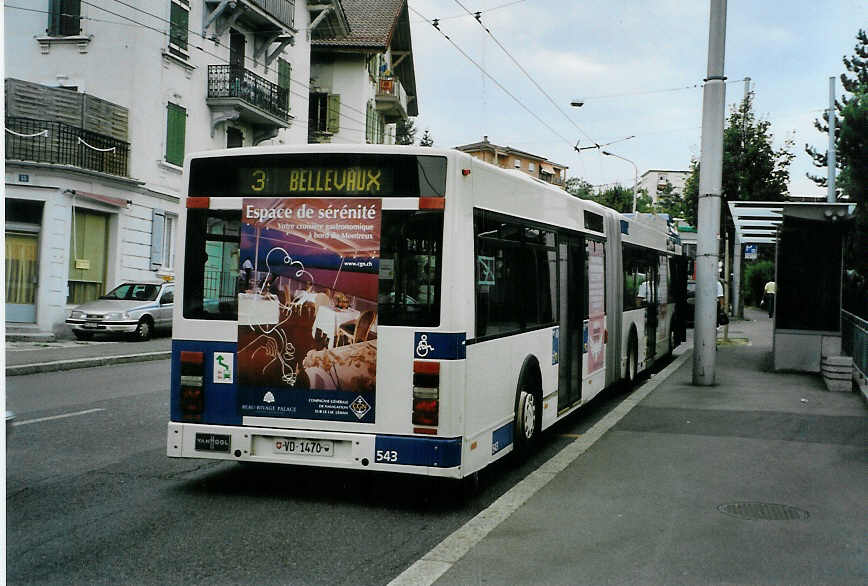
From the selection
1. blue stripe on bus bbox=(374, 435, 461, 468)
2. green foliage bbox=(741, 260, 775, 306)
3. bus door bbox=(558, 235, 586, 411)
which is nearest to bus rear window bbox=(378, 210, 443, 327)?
blue stripe on bus bbox=(374, 435, 461, 468)

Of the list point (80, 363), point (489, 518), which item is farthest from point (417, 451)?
point (80, 363)

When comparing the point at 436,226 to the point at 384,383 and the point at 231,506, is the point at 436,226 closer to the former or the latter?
the point at 384,383

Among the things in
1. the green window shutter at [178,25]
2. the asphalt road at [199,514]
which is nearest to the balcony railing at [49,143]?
the green window shutter at [178,25]

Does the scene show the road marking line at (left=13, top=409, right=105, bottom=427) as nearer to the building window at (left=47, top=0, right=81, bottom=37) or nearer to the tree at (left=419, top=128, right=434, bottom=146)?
the building window at (left=47, top=0, right=81, bottom=37)

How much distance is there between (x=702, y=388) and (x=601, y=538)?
8.84 metres

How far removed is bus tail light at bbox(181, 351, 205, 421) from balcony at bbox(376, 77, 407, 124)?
130 ft

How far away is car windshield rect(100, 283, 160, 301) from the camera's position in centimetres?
2411

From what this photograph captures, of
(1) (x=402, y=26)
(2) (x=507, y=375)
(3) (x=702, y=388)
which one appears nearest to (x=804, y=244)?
(3) (x=702, y=388)

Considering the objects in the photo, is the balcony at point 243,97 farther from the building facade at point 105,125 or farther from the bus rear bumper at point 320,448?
the bus rear bumper at point 320,448

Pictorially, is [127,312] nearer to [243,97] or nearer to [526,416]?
[243,97]

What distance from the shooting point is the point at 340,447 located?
6598 mm

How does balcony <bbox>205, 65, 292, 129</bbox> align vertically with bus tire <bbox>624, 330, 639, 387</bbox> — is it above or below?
above

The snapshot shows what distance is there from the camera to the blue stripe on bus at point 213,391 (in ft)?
22.4

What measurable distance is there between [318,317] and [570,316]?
13.6 ft
